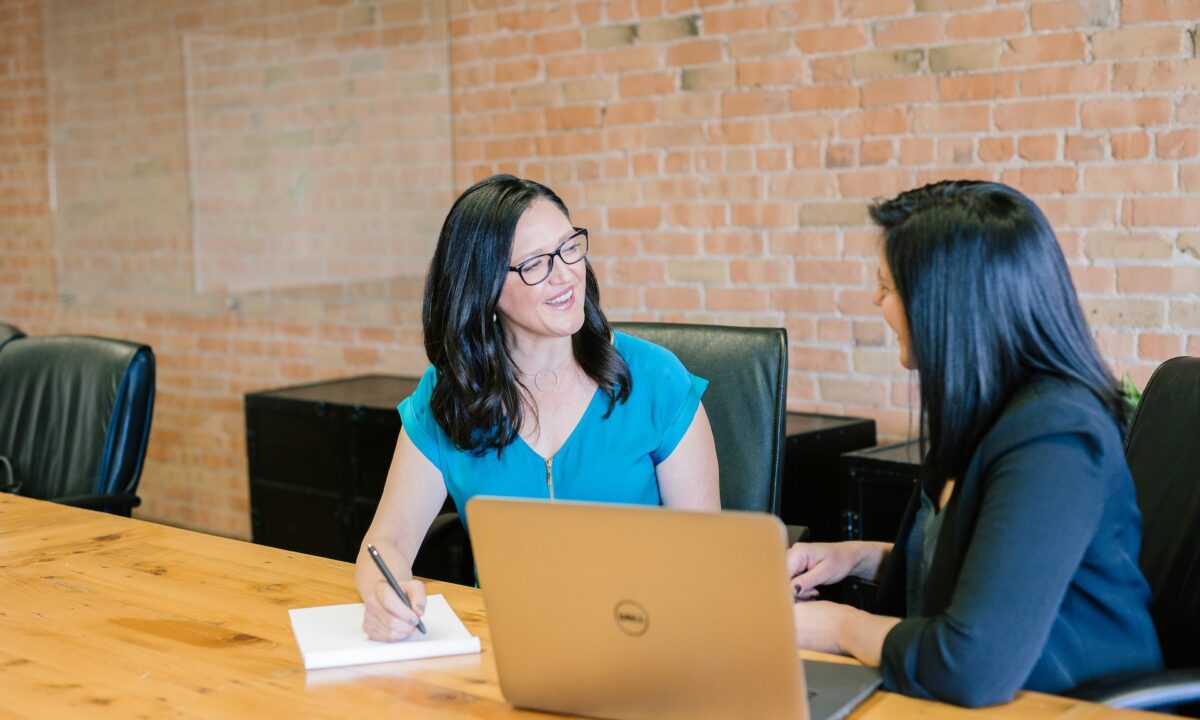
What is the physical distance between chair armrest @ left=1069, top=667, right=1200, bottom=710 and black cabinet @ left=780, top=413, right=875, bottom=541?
1.63 m

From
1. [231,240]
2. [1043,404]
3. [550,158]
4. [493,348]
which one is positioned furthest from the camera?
[231,240]

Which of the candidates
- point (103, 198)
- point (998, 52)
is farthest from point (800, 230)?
point (103, 198)

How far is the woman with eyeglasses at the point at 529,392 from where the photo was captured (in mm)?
2020

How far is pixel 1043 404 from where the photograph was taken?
4.33 ft

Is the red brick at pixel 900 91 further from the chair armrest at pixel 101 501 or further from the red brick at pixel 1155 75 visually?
the chair armrest at pixel 101 501

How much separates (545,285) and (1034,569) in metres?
0.95

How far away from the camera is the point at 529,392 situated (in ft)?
Result: 7.02

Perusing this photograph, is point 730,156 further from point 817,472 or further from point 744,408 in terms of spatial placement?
point 744,408

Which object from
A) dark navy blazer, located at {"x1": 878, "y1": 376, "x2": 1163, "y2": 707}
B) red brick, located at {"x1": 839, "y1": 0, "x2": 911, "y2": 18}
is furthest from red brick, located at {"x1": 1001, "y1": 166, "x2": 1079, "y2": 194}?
dark navy blazer, located at {"x1": 878, "y1": 376, "x2": 1163, "y2": 707}

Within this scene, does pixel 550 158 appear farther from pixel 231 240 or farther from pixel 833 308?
pixel 231 240

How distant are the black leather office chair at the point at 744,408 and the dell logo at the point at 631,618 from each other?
3.24 feet

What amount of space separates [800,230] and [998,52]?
658 millimetres

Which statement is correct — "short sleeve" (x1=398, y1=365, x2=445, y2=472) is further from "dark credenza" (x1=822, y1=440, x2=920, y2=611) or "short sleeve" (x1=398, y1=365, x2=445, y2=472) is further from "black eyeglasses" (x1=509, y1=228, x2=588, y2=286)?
"dark credenza" (x1=822, y1=440, x2=920, y2=611)

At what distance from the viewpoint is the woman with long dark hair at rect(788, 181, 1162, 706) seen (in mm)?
1275
